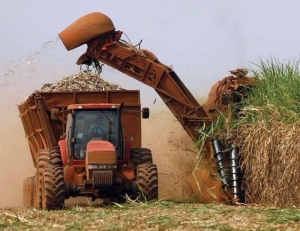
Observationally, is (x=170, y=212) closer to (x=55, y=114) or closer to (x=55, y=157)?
(x=55, y=157)

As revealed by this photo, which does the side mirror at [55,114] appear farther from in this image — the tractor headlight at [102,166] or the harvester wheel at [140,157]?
the harvester wheel at [140,157]

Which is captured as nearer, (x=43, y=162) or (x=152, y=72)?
(x=43, y=162)

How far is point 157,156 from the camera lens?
20.8m

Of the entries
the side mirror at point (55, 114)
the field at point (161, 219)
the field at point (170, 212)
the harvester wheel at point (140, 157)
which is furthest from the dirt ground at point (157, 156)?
the field at point (161, 219)

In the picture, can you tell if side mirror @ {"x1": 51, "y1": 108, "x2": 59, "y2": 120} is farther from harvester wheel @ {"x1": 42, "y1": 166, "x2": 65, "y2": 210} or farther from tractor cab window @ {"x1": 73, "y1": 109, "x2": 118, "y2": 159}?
harvester wheel @ {"x1": 42, "y1": 166, "x2": 65, "y2": 210}

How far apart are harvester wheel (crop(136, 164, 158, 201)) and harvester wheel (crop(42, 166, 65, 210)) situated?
1.33 m

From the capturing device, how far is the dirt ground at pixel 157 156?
19.2 metres

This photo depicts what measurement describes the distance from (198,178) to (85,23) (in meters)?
3.84

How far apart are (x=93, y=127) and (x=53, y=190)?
1455 millimetres

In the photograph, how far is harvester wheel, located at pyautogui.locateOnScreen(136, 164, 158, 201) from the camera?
15.8 meters

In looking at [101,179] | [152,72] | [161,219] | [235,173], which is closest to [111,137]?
[101,179]

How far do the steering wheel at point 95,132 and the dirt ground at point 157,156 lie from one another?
2461 mm

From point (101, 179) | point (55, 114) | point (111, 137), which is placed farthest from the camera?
point (55, 114)

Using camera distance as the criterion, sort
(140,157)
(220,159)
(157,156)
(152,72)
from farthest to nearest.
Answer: (157,156) → (152,72) → (220,159) → (140,157)
